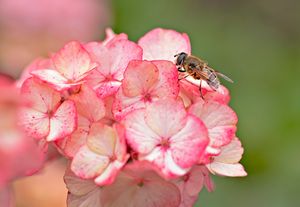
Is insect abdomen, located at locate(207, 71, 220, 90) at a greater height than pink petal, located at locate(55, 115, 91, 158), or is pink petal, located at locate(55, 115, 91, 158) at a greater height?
insect abdomen, located at locate(207, 71, 220, 90)

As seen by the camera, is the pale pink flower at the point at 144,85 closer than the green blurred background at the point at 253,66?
Yes

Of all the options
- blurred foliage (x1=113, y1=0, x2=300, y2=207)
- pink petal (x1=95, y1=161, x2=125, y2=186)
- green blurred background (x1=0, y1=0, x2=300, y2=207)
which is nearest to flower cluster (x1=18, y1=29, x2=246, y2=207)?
pink petal (x1=95, y1=161, x2=125, y2=186)

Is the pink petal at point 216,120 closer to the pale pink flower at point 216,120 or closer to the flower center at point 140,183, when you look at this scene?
the pale pink flower at point 216,120

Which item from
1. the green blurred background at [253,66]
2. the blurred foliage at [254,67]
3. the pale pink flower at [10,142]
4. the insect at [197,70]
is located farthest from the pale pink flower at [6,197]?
the blurred foliage at [254,67]

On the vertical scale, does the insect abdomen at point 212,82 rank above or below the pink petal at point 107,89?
above

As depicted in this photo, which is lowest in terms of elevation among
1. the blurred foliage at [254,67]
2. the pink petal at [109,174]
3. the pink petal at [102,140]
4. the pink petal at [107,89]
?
the blurred foliage at [254,67]

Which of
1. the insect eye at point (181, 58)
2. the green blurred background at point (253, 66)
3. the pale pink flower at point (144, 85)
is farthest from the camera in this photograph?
the green blurred background at point (253, 66)

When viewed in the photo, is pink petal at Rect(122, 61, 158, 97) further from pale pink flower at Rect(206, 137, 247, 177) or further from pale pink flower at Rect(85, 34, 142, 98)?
pale pink flower at Rect(206, 137, 247, 177)
